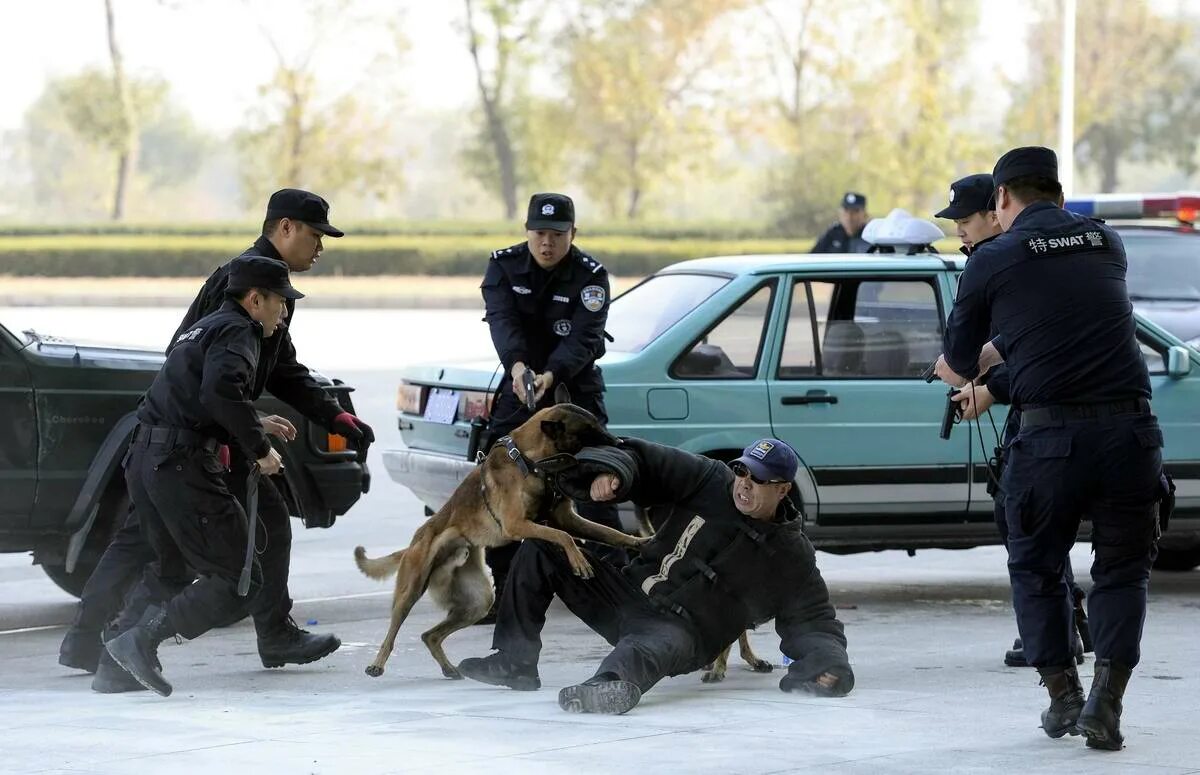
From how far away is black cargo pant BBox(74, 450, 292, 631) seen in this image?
22.8ft

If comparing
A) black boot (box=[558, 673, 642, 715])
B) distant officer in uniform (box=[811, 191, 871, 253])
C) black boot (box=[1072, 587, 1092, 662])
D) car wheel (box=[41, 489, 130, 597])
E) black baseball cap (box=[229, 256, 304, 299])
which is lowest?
black boot (box=[1072, 587, 1092, 662])

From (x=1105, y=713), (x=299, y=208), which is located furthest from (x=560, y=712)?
(x=299, y=208)

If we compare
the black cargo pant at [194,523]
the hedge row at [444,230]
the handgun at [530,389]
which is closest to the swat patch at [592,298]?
the handgun at [530,389]

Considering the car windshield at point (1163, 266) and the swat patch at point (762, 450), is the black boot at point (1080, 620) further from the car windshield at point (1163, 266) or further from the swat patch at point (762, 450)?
the car windshield at point (1163, 266)

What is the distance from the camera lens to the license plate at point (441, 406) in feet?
28.2

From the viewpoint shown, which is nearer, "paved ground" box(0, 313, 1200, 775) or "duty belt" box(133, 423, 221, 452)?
"paved ground" box(0, 313, 1200, 775)

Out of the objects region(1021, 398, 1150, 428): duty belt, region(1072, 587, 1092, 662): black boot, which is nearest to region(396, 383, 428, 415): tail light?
A: region(1072, 587, 1092, 662): black boot

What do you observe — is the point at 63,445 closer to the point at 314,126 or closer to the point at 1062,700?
the point at 1062,700

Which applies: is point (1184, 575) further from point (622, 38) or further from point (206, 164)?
point (206, 164)

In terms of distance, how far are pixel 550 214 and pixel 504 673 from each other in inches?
85.1

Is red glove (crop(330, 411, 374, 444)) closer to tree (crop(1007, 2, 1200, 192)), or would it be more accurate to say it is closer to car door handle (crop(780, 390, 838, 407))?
car door handle (crop(780, 390, 838, 407))

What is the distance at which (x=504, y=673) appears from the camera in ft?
21.7

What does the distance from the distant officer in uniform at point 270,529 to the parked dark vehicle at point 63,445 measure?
622mm

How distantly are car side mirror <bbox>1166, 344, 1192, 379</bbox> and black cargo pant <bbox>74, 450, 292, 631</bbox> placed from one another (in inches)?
160
